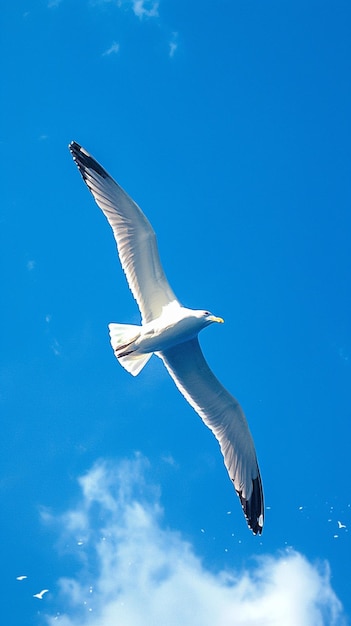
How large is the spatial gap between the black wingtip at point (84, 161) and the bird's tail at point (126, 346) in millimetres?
1832

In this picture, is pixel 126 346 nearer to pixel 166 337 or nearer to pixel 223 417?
pixel 166 337

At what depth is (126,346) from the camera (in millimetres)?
9594

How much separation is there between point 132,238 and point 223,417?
8.39 ft

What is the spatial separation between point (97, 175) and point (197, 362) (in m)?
2.59

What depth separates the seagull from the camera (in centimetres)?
958

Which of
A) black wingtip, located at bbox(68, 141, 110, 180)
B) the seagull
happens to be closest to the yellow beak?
the seagull

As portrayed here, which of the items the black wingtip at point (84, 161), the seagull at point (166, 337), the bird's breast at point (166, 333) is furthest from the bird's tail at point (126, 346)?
the black wingtip at point (84, 161)

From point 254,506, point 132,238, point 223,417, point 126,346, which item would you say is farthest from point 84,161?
point 254,506

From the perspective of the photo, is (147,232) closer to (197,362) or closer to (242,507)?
(197,362)

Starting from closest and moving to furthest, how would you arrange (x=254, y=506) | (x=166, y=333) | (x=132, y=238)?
(x=166, y=333)
(x=132, y=238)
(x=254, y=506)

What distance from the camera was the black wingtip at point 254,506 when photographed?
10.5m

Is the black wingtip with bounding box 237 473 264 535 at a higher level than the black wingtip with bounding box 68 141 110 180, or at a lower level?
lower

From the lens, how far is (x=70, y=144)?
9.93 m

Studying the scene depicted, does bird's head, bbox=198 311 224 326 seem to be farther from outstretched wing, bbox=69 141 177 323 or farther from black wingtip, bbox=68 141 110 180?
black wingtip, bbox=68 141 110 180
